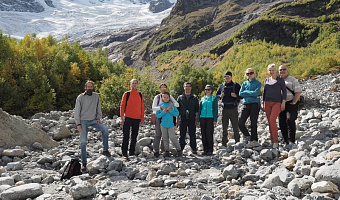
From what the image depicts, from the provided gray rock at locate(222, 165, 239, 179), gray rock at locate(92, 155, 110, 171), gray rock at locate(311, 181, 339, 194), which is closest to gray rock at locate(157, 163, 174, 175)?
gray rock at locate(222, 165, 239, 179)

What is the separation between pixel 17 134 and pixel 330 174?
9494 millimetres

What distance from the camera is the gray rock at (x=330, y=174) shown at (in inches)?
172

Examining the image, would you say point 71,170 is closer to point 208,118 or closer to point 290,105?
point 208,118

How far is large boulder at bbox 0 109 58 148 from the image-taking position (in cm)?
901

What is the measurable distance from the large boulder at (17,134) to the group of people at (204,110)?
11.0 feet

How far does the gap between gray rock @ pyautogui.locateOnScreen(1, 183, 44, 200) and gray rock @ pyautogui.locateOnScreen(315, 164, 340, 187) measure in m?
5.27

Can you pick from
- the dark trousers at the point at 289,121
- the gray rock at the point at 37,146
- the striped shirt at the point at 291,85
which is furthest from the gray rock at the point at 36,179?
the striped shirt at the point at 291,85

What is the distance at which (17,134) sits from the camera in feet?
30.7

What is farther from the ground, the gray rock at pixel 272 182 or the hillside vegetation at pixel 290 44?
the hillside vegetation at pixel 290 44

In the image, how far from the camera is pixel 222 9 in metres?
132

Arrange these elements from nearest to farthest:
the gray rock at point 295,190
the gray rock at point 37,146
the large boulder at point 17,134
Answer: the gray rock at point 295,190 → the large boulder at point 17,134 → the gray rock at point 37,146

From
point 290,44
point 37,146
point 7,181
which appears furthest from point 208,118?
point 290,44

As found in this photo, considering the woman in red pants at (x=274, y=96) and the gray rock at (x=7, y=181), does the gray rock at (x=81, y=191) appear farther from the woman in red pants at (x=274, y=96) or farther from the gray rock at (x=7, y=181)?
the woman in red pants at (x=274, y=96)

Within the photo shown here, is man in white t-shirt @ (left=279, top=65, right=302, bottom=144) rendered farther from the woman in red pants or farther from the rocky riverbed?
the rocky riverbed
